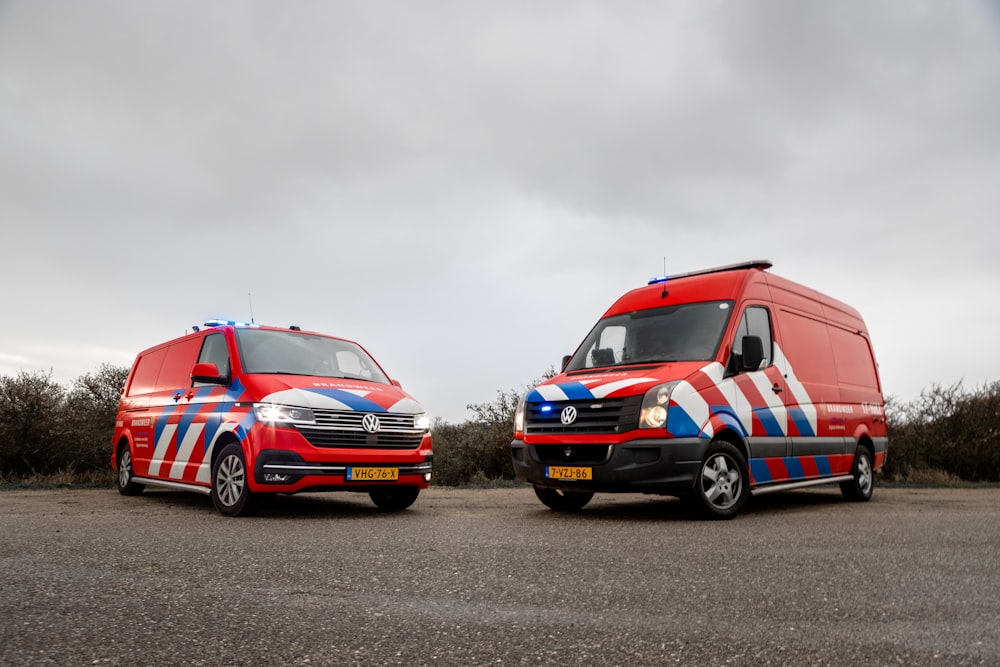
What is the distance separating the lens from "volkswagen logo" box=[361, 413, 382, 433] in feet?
29.4

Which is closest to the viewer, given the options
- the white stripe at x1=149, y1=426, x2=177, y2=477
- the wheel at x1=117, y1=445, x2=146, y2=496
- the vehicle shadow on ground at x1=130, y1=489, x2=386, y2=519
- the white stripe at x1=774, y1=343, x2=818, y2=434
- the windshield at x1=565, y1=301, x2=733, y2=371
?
the windshield at x1=565, y1=301, x2=733, y2=371

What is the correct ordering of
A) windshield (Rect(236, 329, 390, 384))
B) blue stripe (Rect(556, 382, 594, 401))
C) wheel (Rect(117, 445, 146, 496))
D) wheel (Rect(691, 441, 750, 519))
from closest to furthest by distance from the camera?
wheel (Rect(691, 441, 750, 519)), blue stripe (Rect(556, 382, 594, 401)), windshield (Rect(236, 329, 390, 384)), wheel (Rect(117, 445, 146, 496))

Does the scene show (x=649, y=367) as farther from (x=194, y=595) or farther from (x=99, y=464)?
(x=99, y=464)

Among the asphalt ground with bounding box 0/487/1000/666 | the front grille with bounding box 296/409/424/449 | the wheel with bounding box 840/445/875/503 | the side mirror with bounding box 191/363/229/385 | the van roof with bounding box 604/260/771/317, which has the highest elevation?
the van roof with bounding box 604/260/771/317

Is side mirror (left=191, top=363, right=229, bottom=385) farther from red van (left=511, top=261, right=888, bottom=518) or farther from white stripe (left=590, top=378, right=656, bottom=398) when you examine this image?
white stripe (left=590, top=378, right=656, bottom=398)

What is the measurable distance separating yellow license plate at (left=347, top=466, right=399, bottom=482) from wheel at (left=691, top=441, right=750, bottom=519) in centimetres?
311

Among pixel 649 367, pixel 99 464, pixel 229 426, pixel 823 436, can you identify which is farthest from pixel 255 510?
pixel 99 464

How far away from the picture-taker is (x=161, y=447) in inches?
414

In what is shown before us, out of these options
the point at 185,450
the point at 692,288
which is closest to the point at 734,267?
the point at 692,288

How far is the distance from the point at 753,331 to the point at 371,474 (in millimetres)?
4346

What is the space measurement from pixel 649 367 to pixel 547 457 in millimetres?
1381

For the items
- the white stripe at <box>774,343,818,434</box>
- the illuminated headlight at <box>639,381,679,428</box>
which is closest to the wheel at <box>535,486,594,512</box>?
the illuminated headlight at <box>639,381,679,428</box>

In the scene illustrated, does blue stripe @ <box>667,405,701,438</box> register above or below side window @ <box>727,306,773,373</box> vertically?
below

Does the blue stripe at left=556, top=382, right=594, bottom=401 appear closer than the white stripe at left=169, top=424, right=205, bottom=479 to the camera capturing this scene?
Yes
